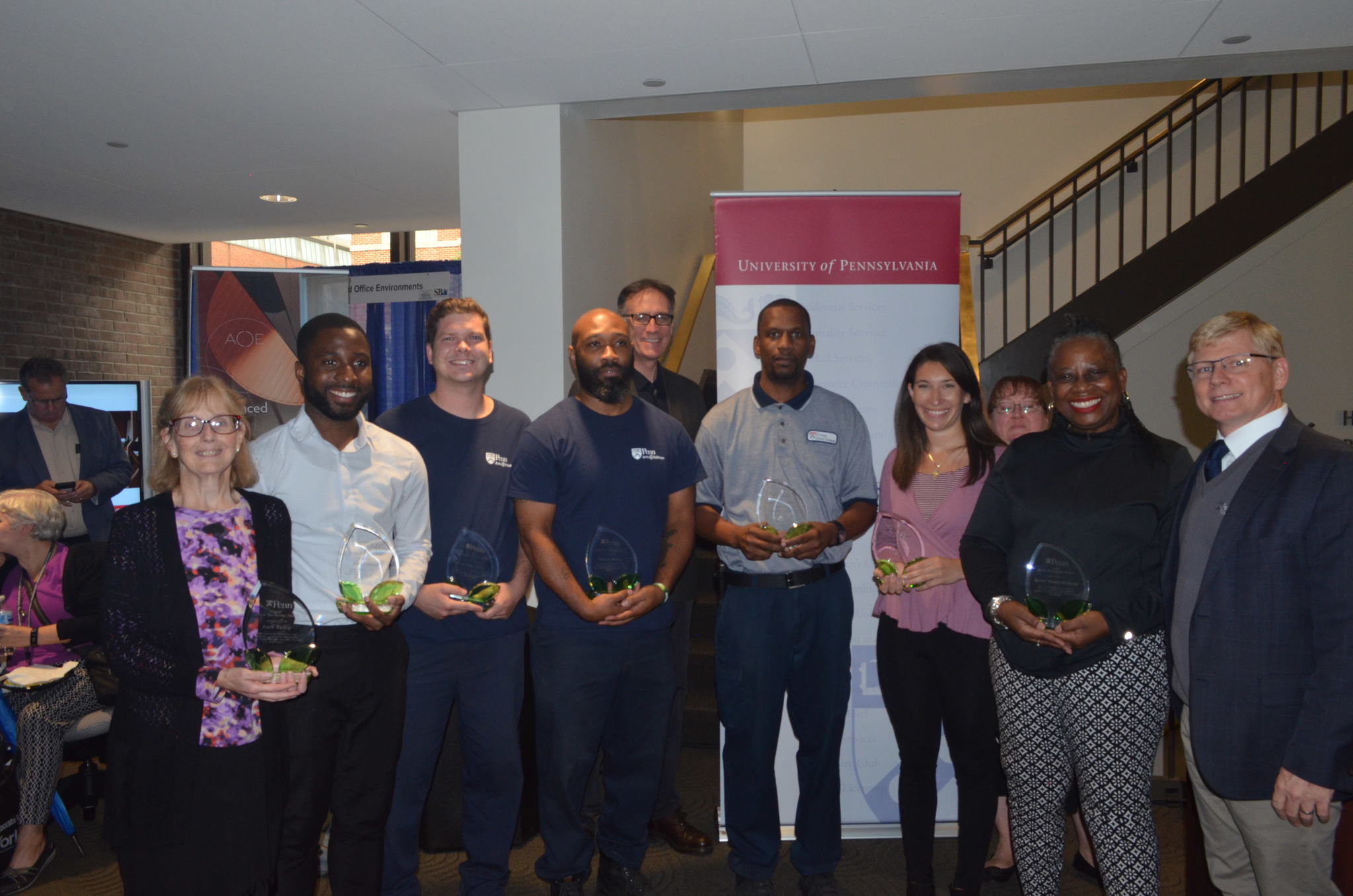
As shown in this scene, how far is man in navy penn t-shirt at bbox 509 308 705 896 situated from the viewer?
2.60m

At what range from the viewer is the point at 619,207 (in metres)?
4.99

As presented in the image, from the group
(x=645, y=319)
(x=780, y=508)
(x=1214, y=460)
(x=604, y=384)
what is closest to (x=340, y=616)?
(x=604, y=384)

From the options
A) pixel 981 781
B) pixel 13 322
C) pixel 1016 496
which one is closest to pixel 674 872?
pixel 981 781

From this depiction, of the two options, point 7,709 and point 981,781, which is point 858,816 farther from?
point 7,709

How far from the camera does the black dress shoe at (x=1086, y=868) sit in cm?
308

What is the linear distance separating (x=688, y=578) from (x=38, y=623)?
2.33 metres

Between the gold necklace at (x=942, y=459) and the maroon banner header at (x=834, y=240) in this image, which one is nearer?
the gold necklace at (x=942, y=459)

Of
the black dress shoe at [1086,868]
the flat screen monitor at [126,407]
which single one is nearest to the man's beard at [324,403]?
the black dress shoe at [1086,868]

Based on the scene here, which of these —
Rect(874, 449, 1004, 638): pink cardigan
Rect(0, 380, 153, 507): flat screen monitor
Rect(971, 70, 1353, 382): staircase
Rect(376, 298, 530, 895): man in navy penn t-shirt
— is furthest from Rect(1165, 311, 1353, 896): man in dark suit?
Rect(0, 380, 153, 507): flat screen monitor

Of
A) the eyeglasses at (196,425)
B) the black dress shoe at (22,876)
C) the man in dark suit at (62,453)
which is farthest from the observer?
the man in dark suit at (62,453)

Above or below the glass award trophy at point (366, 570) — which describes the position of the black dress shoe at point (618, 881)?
below

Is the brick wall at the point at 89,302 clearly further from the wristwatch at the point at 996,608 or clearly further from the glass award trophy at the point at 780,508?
the wristwatch at the point at 996,608

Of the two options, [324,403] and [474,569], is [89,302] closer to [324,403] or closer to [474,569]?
[324,403]

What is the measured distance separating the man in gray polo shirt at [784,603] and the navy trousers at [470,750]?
67 cm
